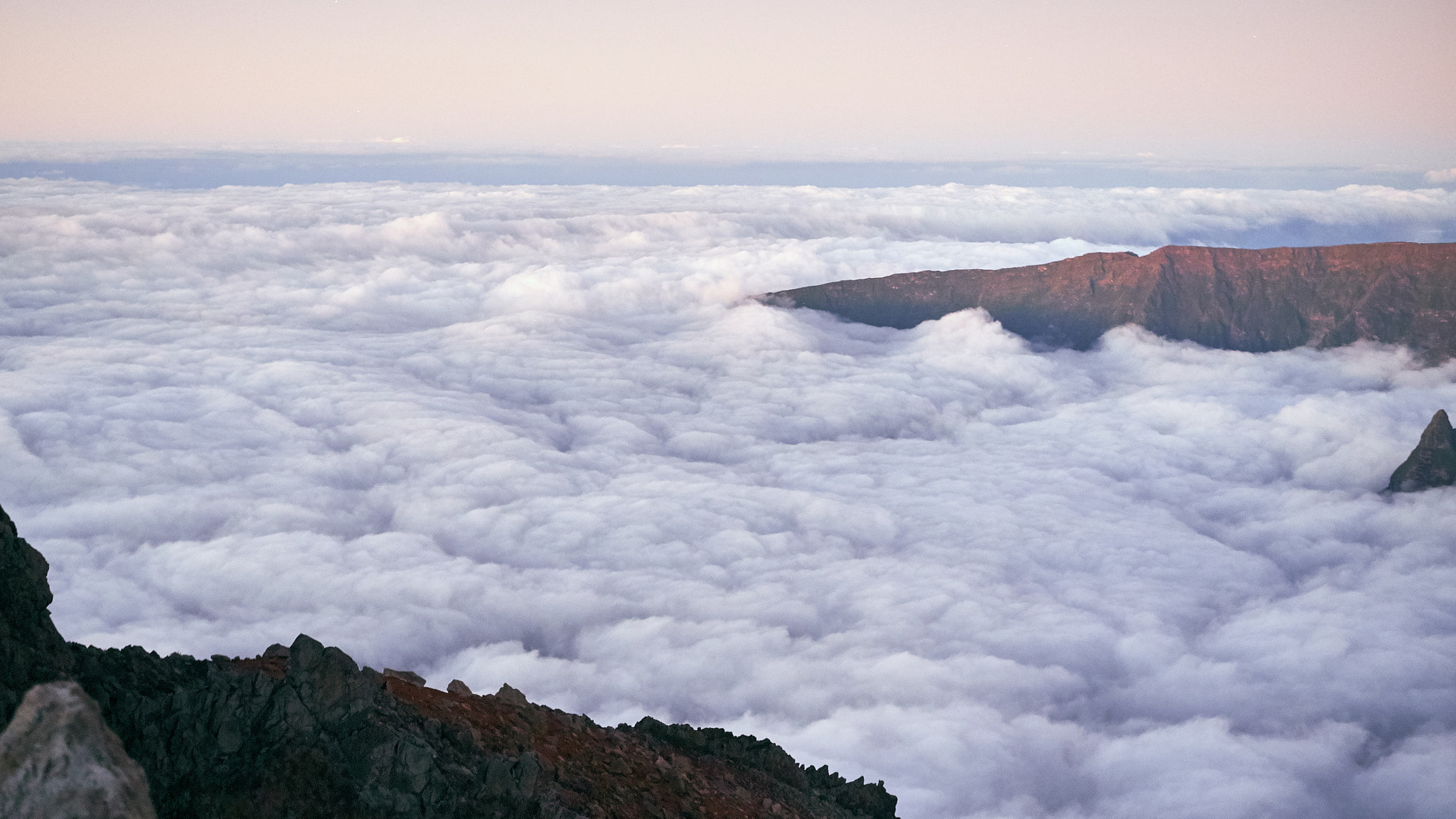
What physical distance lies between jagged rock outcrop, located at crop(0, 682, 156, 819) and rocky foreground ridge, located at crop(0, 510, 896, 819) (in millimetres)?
10763

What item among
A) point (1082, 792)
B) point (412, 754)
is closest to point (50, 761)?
point (412, 754)

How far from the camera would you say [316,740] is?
2830cm

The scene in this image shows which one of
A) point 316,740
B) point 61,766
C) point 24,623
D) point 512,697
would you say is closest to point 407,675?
point 512,697

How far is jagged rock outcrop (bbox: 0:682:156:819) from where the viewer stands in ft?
38.7

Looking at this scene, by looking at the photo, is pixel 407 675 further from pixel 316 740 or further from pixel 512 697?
pixel 316 740

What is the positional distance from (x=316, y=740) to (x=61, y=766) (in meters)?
17.6

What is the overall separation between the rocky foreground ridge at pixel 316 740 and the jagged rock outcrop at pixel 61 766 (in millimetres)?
10763

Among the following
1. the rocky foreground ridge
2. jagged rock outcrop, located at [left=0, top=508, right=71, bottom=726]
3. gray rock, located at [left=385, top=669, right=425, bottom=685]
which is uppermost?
jagged rock outcrop, located at [left=0, top=508, right=71, bottom=726]

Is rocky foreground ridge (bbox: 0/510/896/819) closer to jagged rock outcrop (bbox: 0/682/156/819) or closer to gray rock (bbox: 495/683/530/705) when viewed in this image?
gray rock (bbox: 495/683/530/705)

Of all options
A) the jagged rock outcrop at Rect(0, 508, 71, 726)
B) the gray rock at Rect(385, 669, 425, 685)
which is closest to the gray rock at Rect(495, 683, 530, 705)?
the gray rock at Rect(385, 669, 425, 685)

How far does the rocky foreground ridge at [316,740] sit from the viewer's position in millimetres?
25109

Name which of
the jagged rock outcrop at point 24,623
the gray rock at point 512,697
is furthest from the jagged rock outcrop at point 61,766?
the gray rock at point 512,697

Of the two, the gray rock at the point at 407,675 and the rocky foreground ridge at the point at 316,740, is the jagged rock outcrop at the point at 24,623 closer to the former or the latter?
the rocky foreground ridge at the point at 316,740

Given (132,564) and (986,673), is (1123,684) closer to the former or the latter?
(986,673)
